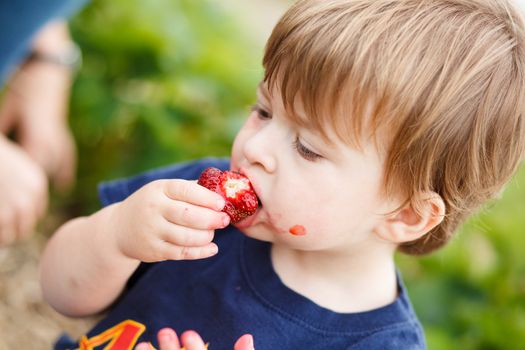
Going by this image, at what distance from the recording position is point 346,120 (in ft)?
4.48

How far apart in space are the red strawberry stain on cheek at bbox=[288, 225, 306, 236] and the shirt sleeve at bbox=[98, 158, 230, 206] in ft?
1.37

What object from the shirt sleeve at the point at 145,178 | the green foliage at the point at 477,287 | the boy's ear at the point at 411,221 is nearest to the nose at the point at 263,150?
the boy's ear at the point at 411,221

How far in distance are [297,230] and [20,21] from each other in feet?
5.62

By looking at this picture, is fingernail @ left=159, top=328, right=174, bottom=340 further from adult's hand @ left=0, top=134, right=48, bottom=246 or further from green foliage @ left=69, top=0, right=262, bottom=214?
green foliage @ left=69, top=0, right=262, bottom=214

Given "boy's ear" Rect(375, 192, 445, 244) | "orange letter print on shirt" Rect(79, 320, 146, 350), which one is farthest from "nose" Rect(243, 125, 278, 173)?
"orange letter print on shirt" Rect(79, 320, 146, 350)

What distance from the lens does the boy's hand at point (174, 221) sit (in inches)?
53.6

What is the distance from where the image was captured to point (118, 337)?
166 centimetres

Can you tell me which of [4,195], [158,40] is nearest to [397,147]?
[4,195]

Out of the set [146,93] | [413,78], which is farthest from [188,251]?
[146,93]

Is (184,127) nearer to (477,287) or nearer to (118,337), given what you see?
(477,287)

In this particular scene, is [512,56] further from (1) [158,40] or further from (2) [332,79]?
(1) [158,40]

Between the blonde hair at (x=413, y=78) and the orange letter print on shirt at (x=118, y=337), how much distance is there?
0.64 metres

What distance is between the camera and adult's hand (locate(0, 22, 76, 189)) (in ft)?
9.20

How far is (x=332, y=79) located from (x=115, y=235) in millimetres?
565
